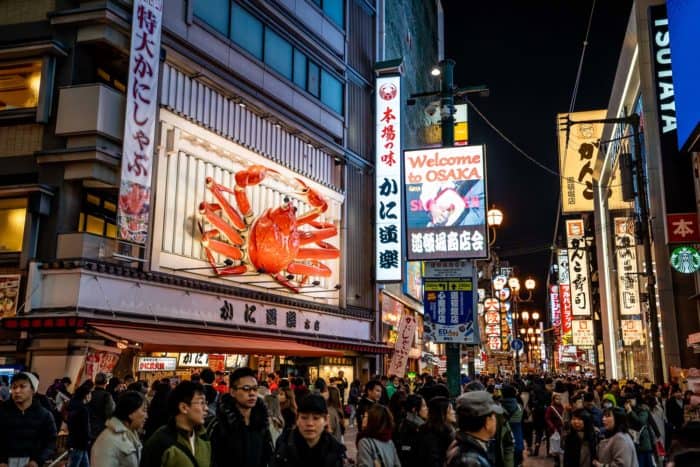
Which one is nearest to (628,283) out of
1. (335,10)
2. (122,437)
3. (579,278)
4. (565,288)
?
(579,278)

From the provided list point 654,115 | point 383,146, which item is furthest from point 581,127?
point 383,146

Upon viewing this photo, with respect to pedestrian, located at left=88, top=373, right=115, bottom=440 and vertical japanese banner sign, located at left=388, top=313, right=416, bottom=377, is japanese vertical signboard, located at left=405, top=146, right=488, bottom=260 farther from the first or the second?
pedestrian, located at left=88, top=373, right=115, bottom=440

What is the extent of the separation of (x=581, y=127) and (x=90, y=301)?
44.7 metres

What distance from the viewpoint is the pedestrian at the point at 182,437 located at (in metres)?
4.50

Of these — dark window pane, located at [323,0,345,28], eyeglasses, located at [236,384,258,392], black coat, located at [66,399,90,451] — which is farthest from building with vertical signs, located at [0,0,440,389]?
eyeglasses, located at [236,384,258,392]

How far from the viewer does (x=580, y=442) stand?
8289mm

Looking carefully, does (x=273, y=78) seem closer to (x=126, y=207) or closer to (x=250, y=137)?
(x=250, y=137)

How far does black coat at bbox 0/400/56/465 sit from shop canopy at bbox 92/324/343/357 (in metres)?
7.74

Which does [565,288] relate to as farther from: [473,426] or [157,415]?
[473,426]

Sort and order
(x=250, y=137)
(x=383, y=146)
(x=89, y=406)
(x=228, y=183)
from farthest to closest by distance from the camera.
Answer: (x=383, y=146) < (x=250, y=137) < (x=228, y=183) < (x=89, y=406)

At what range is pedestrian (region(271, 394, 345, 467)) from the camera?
4.69m

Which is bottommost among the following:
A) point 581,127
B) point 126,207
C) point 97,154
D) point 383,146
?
point 126,207

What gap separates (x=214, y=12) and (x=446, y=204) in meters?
11.7

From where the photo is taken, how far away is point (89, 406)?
1057 cm
